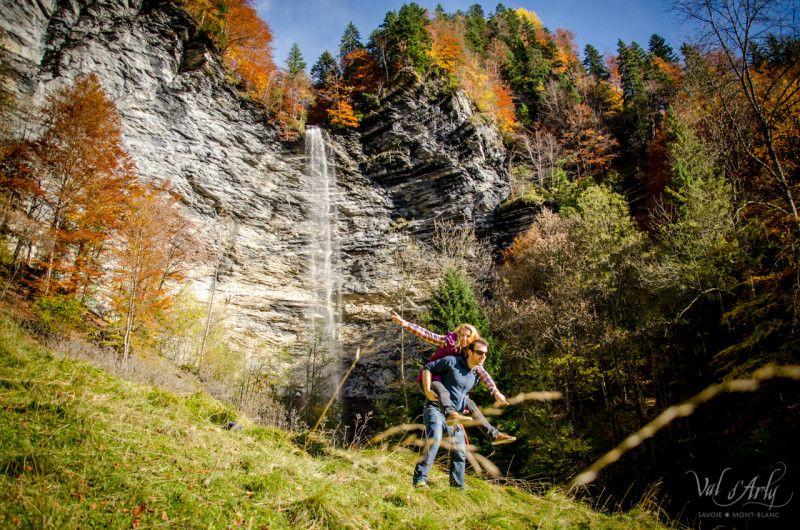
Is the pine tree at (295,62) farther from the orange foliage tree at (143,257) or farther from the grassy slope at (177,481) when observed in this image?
the grassy slope at (177,481)

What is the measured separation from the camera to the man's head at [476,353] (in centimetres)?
347

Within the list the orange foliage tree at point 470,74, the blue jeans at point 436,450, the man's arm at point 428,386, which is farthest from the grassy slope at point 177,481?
the orange foliage tree at point 470,74

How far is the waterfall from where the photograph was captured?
21.6 metres

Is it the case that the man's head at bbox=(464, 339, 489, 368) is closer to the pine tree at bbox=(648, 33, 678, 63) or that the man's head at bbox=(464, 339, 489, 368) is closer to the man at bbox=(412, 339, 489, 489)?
the man at bbox=(412, 339, 489, 489)

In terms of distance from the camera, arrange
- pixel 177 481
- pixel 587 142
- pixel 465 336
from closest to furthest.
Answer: pixel 177 481, pixel 465 336, pixel 587 142

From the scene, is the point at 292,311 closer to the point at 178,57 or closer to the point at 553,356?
the point at 553,356

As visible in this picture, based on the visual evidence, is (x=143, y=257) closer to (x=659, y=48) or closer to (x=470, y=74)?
(x=470, y=74)

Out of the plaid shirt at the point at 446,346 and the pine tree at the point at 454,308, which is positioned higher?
the pine tree at the point at 454,308

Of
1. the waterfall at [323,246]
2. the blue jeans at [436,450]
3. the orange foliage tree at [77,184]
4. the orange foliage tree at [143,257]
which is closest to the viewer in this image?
the blue jeans at [436,450]

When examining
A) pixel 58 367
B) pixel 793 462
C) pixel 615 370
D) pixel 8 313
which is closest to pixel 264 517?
pixel 58 367

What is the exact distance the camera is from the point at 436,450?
3201mm

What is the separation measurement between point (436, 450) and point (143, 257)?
13.1 m

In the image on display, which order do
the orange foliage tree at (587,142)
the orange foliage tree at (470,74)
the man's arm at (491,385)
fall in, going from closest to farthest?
the man's arm at (491,385) → the orange foliage tree at (470,74) → the orange foliage tree at (587,142)

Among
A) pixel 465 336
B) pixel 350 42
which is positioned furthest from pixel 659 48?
pixel 465 336
